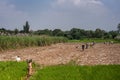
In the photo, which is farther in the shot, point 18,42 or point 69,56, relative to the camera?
point 18,42

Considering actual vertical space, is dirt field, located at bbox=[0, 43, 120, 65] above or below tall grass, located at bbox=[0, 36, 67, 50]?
below

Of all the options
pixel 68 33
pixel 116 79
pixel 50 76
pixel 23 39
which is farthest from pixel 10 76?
pixel 68 33

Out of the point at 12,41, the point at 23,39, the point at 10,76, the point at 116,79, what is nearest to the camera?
the point at 116,79

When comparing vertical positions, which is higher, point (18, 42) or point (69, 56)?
point (18, 42)

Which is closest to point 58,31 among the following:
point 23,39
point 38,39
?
point 38,39

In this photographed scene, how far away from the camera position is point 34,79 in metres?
11.3

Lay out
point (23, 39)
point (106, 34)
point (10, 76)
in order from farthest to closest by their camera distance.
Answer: point (106, 34) < point (23, 39) < point (10, 76)

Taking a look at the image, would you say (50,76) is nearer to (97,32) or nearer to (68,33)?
(68,33)

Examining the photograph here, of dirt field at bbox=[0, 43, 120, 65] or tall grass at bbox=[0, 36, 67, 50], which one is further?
tall grass at bbox=[0, 36, 67, 50]

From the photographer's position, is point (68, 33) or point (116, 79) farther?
point (68, 33)

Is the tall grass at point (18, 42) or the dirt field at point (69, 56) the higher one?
the tall grass at point (18, 42)

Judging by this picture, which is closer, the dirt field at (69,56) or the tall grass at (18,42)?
the dirt field at (69,56)

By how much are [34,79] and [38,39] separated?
129 feet

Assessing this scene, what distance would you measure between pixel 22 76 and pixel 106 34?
119 metres
